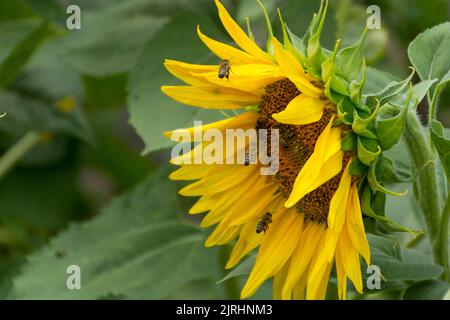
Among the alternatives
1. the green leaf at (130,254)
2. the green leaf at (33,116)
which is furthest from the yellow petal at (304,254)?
the green leaf at (33,116)

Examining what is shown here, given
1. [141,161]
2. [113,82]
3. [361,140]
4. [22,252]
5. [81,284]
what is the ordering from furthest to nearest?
[141,161], [22,252], [113,82], [81,284], [361,140]

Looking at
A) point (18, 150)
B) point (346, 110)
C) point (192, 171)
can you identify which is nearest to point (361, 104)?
point (346, 110)

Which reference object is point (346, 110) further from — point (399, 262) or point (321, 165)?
point (399, 262)

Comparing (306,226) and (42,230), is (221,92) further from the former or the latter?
(42,230)

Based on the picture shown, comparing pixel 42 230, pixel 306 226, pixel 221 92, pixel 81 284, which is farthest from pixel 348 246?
pixel 42 230

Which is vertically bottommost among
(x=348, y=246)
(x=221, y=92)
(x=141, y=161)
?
(x=348, y=246)
